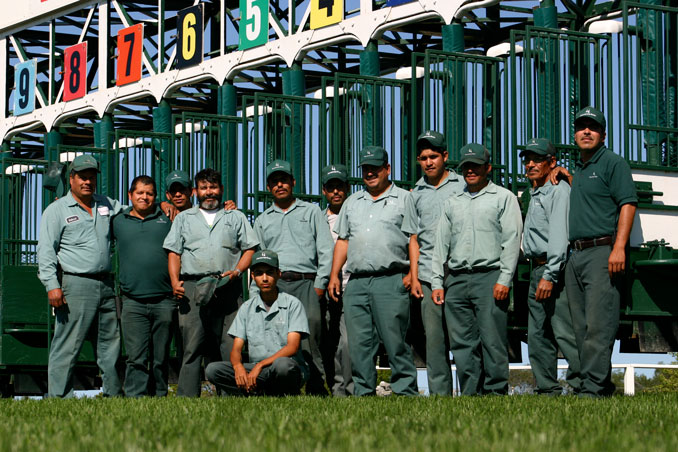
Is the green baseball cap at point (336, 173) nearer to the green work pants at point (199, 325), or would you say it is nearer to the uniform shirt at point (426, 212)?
the uniform shirt at point (426, 212)

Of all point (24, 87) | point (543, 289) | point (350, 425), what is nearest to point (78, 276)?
point (543, 289)

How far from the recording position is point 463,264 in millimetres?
8570

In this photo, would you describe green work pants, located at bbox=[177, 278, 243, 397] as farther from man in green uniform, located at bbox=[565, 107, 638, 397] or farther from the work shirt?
man in green uniform, located at bbox=[565, 107, 638, 397]

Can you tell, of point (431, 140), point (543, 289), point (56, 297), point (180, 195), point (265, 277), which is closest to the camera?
point (543, 289)

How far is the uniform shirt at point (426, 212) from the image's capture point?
8.96 m

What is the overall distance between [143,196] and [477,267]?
2.98 metres

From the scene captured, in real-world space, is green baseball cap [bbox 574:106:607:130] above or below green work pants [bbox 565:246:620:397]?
above

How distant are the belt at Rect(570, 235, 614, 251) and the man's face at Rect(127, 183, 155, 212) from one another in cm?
364

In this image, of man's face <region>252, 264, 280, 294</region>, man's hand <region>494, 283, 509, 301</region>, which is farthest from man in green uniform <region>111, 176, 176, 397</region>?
man's hand <region>494, 283, 509, 301</region>

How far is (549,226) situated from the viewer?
8516mm

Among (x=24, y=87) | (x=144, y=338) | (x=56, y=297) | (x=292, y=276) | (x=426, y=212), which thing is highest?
(x=24, y=87)

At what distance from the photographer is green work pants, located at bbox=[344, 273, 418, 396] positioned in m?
8.80

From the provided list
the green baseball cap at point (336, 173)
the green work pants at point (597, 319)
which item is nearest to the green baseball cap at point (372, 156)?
the green baseball cap at point (336, 173)

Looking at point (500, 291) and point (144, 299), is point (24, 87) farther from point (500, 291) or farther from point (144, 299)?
point (500, 291)
